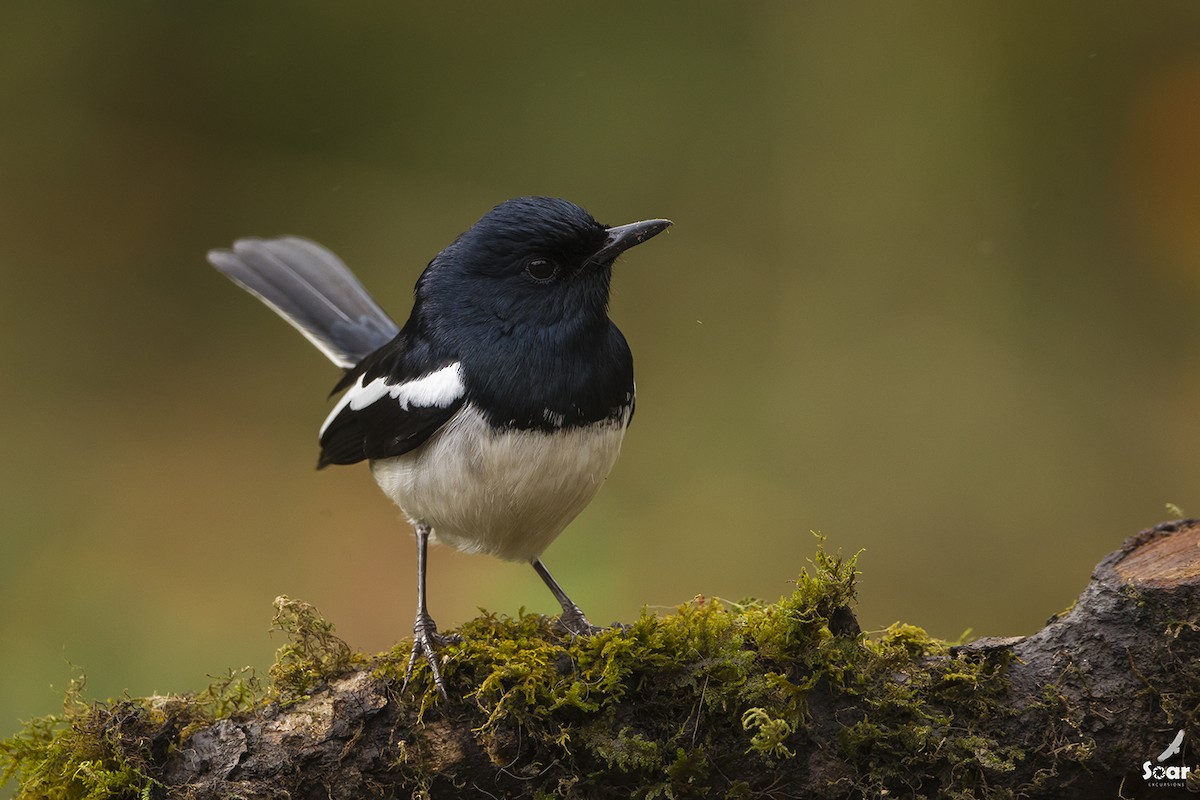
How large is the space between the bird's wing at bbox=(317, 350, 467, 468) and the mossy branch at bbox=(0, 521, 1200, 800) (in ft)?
2.37

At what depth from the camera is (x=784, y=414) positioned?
19.7 feet

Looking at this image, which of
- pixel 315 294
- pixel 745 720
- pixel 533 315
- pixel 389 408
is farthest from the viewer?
pixel 315 294

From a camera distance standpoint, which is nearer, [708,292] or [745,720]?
[745,720]

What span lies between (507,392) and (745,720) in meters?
1.03

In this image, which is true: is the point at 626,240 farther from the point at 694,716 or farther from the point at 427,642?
the point at 694,716

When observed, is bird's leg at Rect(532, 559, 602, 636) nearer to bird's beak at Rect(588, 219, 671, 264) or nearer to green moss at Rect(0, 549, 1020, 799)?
green moss at Rect(0, 549, 1020, 799)

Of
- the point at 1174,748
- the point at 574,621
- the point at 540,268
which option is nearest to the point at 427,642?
the point at 574,621

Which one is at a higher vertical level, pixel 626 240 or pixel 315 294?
pixel 315 294

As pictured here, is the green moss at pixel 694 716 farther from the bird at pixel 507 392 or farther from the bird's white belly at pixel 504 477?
the bird's white belly at pixel 504 477

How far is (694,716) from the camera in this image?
A: 99.9 inches

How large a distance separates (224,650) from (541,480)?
295 cm

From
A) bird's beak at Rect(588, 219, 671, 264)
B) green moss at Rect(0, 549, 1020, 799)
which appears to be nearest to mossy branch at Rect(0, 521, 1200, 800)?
green moss at Rect(0, 549, 1020, 799)

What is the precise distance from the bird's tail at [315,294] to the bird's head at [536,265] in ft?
4.26

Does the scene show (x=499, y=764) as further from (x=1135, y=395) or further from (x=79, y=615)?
(x=1135, y=395)
